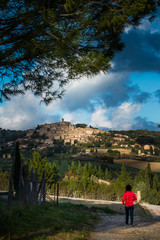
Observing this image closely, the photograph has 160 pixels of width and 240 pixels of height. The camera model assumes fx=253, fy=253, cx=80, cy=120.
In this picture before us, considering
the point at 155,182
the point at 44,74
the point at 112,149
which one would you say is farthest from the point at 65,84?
the point at 112,149

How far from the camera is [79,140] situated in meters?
96.6

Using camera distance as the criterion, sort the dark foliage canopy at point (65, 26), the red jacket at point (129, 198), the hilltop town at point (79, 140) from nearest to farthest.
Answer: the dark foliage canopy at point (65, 26) < the red jacket at point (129, 198) < the hilltop town at point (79, 140)

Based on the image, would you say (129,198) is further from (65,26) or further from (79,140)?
(79,140)

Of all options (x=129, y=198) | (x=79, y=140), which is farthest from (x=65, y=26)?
(x=79, y=140)

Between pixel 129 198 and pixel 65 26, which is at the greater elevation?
pixel 65 26

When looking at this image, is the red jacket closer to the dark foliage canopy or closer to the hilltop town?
the dark foliage canopy

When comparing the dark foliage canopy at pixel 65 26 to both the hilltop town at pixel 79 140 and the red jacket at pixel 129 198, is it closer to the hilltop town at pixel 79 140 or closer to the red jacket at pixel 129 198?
the red jacket at pixel 129 198

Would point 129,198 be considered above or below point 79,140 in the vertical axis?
below

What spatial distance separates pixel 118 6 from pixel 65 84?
298 cm

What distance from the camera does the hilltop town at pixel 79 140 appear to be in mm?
71856

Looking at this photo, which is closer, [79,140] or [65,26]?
[65,26]

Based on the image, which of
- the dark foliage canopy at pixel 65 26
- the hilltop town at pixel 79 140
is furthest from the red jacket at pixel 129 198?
the hilltop town at pixel 79 140

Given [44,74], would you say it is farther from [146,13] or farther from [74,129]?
[74,129]

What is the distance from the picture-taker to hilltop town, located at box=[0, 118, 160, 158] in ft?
236
